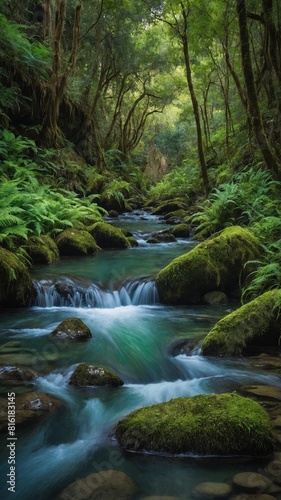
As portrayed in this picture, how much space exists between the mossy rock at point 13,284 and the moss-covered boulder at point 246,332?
3535 millimetres

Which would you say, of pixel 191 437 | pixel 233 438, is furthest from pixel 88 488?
pixel 233 438

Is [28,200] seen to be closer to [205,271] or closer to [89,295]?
[89,295]

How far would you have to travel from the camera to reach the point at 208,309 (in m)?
7.32

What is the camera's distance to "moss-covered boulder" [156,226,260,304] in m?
7.53

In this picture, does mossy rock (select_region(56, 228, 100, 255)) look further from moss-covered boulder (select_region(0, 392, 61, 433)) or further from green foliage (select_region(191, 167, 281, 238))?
moss-covered boulder (select_region(0, 392, 61, 433))

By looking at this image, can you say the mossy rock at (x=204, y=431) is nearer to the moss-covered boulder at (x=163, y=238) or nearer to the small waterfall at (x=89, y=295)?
the small waterfall at (x=89, y=295)

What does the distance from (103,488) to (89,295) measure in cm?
526

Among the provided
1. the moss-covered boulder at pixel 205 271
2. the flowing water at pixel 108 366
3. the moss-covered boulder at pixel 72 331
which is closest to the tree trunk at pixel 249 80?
the moss-covered boulder at pixel 205 271

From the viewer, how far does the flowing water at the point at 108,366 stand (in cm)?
317

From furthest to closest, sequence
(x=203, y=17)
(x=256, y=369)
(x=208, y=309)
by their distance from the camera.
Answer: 1. (x=203, y=17)
2. (x=208, y=309)
3. (x=256, y=369)

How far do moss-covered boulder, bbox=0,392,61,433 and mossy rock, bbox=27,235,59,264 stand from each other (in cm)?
586

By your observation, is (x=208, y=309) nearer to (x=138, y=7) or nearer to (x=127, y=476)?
(x=127, y=476)

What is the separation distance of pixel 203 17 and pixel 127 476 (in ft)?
54.3

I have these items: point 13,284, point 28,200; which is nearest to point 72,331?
point 13,284
